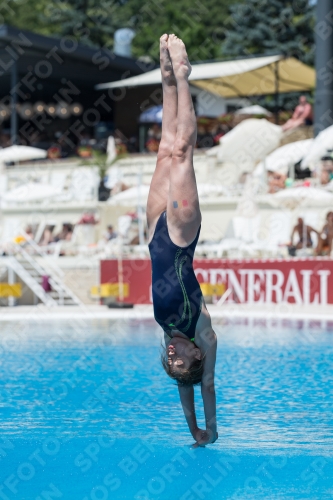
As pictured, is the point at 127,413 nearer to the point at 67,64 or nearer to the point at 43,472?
the point at 43,472

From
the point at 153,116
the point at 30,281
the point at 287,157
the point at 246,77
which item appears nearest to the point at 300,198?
the point at 287,157

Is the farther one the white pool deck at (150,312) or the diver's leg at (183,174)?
the white pool deck at (150,312)

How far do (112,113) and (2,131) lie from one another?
14.2ft

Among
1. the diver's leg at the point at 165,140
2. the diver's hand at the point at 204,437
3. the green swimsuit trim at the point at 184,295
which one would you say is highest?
the diver's leg at the point at 165,140

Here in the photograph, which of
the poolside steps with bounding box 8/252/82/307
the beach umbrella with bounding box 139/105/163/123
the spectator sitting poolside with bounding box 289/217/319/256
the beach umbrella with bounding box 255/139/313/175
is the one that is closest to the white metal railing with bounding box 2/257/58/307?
the poolside steps with bounding box 8/252/82/307

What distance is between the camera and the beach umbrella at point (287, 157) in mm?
20438

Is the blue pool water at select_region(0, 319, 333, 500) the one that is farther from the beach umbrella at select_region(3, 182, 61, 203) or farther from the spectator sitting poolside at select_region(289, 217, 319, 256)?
the beach umbrella at select_region(3, 182, 61, 203)

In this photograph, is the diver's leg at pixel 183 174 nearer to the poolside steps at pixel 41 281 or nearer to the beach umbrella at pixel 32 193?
the poolside steps at pixel 41 281

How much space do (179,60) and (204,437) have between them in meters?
2.53

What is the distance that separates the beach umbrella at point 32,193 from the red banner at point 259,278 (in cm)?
408

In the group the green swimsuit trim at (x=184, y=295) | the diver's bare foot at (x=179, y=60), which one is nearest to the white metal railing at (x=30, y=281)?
the diver's bare foot at (x=179, y=60)

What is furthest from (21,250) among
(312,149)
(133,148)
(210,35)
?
(210,35)

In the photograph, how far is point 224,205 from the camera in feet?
68.9

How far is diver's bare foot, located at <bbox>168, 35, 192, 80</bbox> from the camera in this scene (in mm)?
5828
